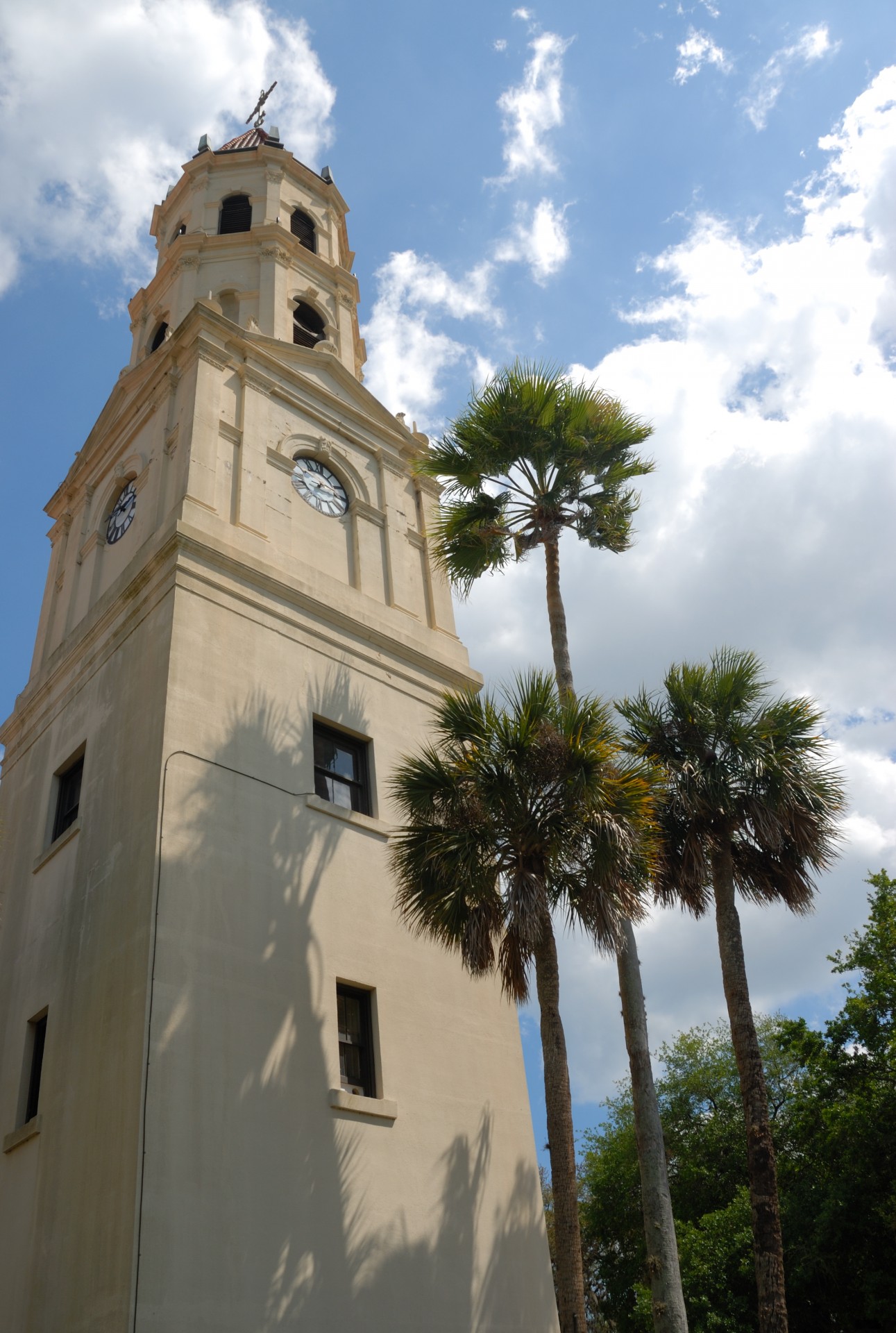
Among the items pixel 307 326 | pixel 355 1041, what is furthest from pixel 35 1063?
pixel 307 326

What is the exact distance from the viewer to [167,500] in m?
20.0

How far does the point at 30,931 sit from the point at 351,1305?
24.3 feet

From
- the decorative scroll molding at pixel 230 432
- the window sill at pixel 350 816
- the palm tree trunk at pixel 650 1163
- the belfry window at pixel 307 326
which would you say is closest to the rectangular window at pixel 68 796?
the window sill at pixel 350 816

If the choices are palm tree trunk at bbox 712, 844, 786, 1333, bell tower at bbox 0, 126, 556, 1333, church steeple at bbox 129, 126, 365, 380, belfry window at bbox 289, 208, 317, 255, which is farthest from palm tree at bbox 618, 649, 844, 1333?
belfry window at bbox 289, 208, 317, 255

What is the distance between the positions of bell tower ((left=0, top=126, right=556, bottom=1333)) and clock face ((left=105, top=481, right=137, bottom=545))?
0.11 meters

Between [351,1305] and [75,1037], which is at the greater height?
[75,1037]

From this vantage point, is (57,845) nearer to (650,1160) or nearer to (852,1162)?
(650,1160)

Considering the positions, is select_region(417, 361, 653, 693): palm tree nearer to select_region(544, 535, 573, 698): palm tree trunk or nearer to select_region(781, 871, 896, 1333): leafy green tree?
select_region(544, 535, 573, 698): palm tree trunk

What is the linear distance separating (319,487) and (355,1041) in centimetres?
1089

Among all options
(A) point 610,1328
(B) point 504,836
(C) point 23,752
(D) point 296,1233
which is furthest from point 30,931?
(A) point 610,1328

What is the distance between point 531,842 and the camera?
46.8 ft

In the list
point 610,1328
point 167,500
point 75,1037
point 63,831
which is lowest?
point 610,1328

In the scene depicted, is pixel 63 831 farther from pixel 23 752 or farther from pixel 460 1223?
pixel 460 1223

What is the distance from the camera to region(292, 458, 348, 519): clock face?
2184cm
